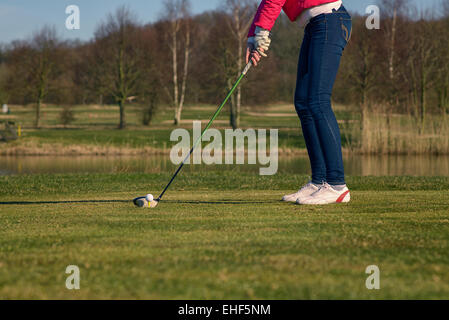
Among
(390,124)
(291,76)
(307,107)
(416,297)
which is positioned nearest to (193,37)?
(291,76)

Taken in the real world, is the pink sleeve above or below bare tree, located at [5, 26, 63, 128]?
below

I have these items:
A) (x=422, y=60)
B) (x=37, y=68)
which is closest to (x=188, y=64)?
(x=37, y=68)

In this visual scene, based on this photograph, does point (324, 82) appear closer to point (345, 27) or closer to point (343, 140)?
point (345, 27)

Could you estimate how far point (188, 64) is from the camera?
51500mm

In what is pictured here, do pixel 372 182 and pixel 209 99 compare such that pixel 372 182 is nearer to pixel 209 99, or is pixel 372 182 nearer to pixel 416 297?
pixel 416 297

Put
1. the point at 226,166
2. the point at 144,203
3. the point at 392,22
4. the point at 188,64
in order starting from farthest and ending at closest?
1. the point at 188,64
2. the point at 392,22
3. the point at 226,166
4. the point at 144,203

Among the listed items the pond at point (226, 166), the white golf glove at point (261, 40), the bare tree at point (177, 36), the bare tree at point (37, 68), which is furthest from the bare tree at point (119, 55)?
the white golf glove at point (261, 40)

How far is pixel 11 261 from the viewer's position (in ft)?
11.2

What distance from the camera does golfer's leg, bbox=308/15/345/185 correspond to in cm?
579

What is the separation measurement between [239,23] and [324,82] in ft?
129

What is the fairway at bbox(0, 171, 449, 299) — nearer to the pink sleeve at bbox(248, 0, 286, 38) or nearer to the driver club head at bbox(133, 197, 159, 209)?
the driver club head at bbox(133, 197, 159, 209)

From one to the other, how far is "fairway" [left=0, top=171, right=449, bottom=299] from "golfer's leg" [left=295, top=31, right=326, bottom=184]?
1.73 ft

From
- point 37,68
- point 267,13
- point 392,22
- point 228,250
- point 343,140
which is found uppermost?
point 392,22

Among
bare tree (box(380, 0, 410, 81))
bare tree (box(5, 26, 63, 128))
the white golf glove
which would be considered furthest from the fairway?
bare tree (box(5, 26, 63, 128))
